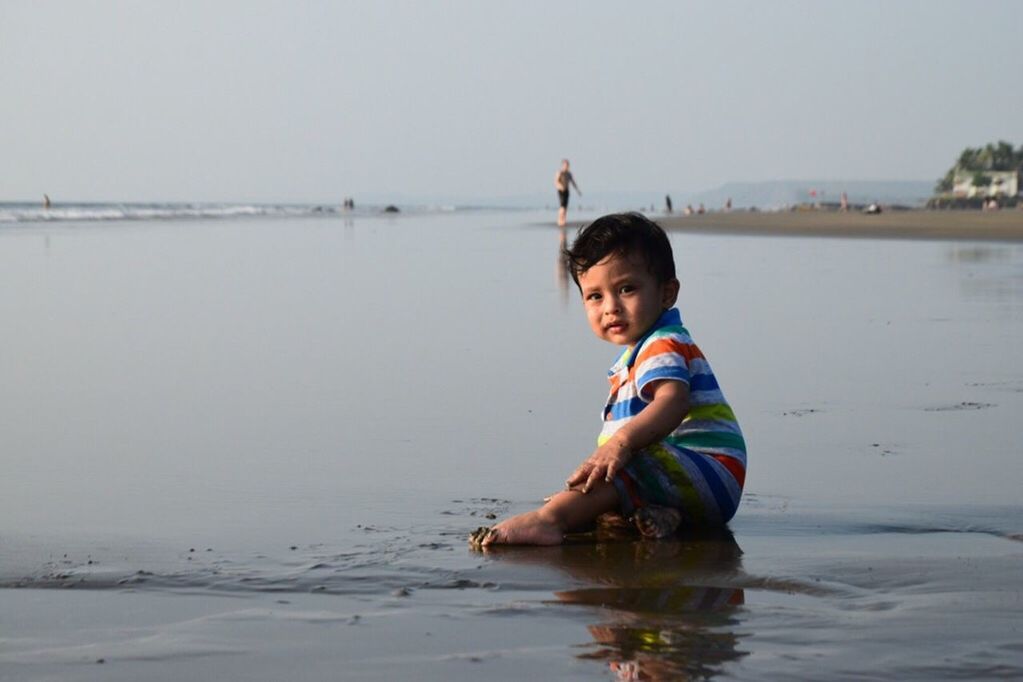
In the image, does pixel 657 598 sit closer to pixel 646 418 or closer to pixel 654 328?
pixel 646 418

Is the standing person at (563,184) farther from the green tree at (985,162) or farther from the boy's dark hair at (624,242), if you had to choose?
the green tree at (985,162)

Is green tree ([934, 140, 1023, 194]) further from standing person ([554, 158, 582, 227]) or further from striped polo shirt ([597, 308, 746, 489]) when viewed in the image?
striped polo shirt ([597, 308, 746, 489])

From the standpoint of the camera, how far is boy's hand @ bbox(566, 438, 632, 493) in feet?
13.1

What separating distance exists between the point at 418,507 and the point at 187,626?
4.57 ft

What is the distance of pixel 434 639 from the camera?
9.59 ft

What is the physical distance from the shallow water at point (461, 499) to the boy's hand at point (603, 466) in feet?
0.57

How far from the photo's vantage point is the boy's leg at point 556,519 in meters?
3.85

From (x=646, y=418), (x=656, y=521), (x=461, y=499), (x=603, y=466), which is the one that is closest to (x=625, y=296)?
(x=646, y=418)

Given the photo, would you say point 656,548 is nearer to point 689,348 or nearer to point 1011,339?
point 689,348

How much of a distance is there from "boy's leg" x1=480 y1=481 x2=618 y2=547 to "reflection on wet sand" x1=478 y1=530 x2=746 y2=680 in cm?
3

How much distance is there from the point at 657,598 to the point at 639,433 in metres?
0.84

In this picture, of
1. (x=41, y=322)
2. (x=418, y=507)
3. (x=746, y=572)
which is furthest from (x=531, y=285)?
(x=746, y=572)

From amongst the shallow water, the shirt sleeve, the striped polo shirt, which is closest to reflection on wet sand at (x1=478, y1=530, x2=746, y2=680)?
the shallow water

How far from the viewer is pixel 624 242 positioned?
420 centimetres
